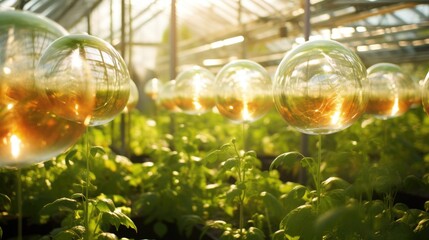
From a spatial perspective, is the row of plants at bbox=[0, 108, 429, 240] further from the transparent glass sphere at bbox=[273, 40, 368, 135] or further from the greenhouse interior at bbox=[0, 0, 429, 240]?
the transparent glass sphere at bbox=[273, 40, 368, 135]

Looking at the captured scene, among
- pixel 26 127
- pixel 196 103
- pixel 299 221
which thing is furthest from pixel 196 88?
pixel 26 127

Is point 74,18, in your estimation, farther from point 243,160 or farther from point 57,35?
point 57,35

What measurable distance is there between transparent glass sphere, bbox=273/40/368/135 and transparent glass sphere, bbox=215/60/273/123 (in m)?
0.95

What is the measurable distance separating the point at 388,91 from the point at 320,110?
1376 millimetres

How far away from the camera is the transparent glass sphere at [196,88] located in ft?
12.5

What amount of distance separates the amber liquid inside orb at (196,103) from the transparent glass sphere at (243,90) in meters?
0.79

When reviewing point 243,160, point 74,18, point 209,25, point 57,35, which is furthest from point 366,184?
point 209,25

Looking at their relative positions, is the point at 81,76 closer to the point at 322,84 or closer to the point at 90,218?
the point at 322,84

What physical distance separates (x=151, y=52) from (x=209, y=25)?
738 cm

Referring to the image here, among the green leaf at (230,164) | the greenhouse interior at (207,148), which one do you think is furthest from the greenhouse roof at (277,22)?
the green leaf at (230,164)

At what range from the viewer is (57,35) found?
1.70 metres

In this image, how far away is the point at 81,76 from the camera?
5.55ft

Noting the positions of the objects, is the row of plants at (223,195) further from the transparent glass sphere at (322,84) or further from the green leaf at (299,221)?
the transparent glass sphere at (322,84)

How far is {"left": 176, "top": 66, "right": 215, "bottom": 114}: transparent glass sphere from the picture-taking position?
3824mm
